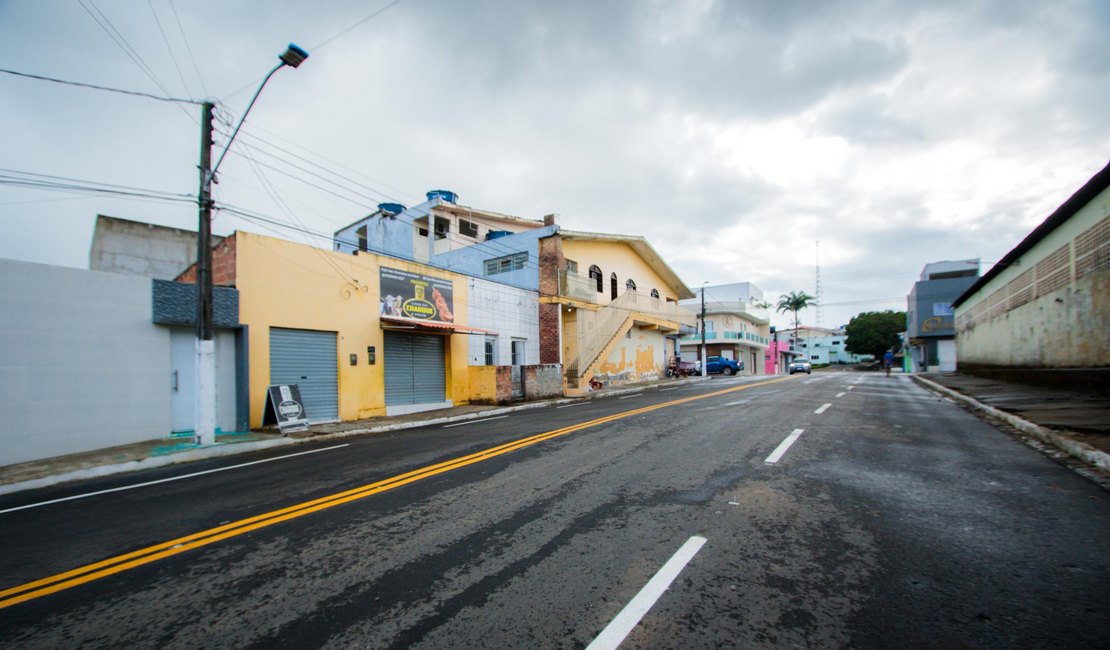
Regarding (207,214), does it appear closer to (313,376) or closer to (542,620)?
(313,376)

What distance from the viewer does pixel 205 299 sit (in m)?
10.1

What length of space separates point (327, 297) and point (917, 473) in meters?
14.4

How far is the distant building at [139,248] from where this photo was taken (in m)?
18.0

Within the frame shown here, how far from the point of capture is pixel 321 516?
15.5 ft

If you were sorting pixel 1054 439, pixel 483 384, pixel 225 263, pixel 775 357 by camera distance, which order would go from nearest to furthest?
pixel 1054 439 → pixel 225 263 → pixel 483 384 → pixel 775 357

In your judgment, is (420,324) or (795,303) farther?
(795,303)

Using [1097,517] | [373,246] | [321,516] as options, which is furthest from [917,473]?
[373,246]

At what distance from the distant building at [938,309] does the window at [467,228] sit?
161 feet

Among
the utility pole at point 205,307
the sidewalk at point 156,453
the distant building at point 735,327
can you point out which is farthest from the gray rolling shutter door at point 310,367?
the distant building at point 735,327

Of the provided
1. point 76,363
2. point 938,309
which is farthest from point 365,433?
point 938,309

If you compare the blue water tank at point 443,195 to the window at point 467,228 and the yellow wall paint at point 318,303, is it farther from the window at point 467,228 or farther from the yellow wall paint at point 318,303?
the yellow wall paint at point 318,303

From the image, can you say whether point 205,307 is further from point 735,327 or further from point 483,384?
point 735,327

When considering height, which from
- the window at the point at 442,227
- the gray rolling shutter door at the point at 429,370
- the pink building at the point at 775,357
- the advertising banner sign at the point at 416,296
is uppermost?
the window at the point at 442,227

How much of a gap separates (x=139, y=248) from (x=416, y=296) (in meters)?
12.4
